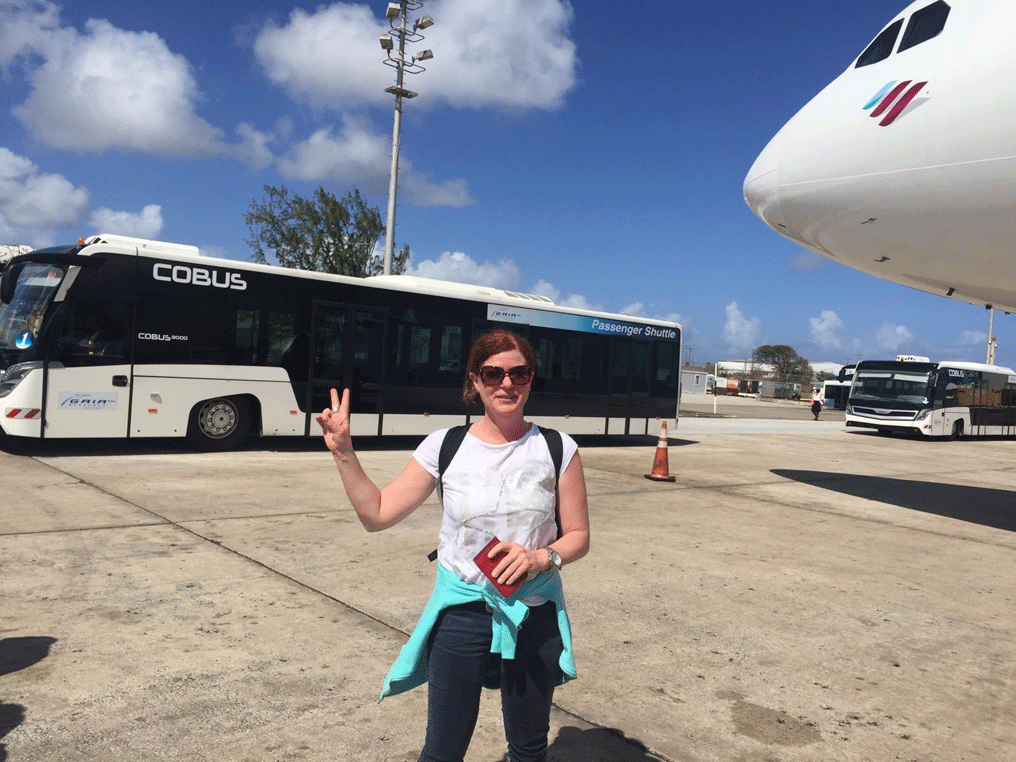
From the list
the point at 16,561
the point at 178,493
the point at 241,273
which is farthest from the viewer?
the point at 241,273

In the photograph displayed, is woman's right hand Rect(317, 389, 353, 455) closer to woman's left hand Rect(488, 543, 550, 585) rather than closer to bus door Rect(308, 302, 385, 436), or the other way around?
woman's left hand Rect(488, 543, 550, 585)

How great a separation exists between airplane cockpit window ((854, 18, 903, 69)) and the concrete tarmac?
15.8 ft

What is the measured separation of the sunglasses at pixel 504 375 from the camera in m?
2.53

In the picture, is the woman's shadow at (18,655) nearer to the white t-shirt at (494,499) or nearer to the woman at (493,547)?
the woman at (493,547)

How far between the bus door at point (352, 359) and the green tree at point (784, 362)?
109637mm

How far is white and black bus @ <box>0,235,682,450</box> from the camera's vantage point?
1095cm

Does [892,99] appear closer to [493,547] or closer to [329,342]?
[493,547]

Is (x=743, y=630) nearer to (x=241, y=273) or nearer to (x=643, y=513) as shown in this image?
(x=643, y=513)

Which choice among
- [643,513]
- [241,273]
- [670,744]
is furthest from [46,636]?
[241,273]

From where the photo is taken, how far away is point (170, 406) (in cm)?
1177

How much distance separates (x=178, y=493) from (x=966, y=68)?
8.55 metres

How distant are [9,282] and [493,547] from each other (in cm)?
1152

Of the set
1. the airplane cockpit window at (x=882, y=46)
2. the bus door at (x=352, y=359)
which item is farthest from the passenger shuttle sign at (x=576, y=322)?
the airplane cockpit window at (x=882, y=46)

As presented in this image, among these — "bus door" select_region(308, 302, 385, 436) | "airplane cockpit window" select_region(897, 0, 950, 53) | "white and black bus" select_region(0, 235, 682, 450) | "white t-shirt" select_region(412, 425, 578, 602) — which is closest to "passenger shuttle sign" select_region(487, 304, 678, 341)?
"white and black bus" select_region(0, 235, 682, 450)
